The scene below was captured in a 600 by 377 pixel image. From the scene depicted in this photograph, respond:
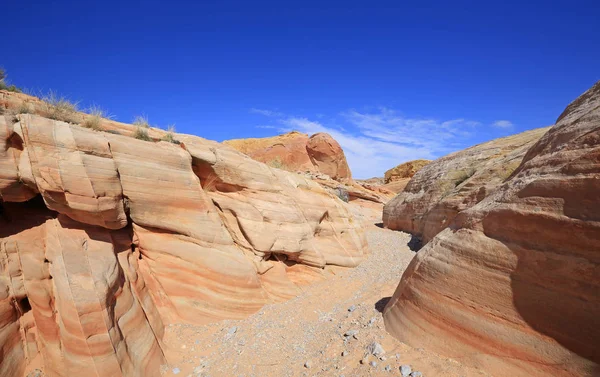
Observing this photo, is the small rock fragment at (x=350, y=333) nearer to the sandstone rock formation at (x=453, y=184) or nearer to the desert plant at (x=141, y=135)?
the desert plant at (x=141, y=135)

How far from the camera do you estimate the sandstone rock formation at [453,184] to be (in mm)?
8617

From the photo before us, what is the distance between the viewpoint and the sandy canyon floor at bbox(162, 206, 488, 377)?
342 cm

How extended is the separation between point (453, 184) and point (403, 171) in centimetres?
2470

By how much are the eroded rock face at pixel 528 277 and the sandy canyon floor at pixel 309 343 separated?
12.5 inches

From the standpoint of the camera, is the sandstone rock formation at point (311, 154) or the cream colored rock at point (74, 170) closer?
the cream colored rock at point (74, 170)

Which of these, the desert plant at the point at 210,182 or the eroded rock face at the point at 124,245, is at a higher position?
the desert plant at the point at 210,182

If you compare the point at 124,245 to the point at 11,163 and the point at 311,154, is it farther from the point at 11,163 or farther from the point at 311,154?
the point at 311,154

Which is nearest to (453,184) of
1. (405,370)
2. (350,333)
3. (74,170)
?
(350,333)

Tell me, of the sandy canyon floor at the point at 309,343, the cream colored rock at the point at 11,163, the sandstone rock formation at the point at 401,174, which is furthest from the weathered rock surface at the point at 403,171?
the cream colored rock at the point at 11,163

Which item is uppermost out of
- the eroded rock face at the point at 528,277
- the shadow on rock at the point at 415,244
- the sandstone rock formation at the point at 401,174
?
the sandstone rock formation at the point at 401,174

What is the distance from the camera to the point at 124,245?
5.07m

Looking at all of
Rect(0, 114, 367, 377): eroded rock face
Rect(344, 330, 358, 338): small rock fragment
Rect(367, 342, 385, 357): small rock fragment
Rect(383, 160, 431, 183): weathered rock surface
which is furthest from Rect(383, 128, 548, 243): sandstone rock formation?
Rect(383, 160, 431, 183): weathered rock surface

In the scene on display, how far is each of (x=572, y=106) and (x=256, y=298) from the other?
21.4 ft

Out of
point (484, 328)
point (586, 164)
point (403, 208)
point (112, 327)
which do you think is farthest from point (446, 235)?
point (403, 208)
